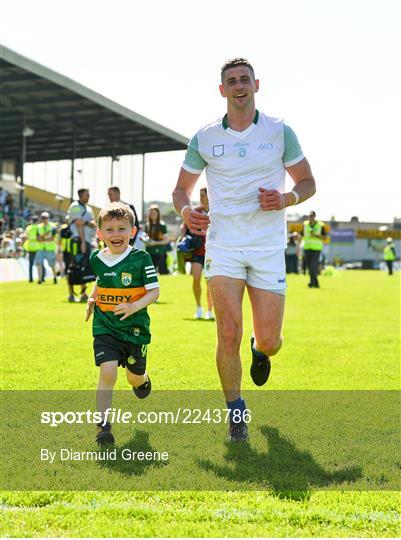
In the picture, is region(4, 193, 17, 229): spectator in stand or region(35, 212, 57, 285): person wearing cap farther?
region(4, 193, 17, 229): spectator in stand

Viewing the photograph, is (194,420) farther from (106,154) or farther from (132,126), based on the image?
(106,154)

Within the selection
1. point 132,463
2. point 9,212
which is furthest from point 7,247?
point 132,463

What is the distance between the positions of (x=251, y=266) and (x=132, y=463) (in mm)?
1424

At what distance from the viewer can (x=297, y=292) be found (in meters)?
21.2

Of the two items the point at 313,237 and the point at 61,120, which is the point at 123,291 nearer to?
the point at 313,237

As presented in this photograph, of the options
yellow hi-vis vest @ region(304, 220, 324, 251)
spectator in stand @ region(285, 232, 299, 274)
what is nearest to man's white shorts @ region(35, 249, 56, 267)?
yellow hi-vis vest @ region(304, 220, 324, 251)

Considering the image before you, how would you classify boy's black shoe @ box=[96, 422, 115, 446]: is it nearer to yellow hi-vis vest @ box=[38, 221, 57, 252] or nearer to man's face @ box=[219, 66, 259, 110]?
man's face @ box=[219, 66, 259, 110]

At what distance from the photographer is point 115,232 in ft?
16.1

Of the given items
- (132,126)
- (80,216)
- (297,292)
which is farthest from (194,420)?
(132,126)

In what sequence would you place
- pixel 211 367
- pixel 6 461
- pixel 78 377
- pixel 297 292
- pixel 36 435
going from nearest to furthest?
pixel 6 461 → pixel 36 435 → pixel 78 377 → pixel 211 367 → pixel 297 292

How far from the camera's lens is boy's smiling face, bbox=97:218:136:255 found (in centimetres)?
490

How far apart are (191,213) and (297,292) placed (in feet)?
54.0

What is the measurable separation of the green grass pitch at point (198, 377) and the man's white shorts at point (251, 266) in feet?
5.30

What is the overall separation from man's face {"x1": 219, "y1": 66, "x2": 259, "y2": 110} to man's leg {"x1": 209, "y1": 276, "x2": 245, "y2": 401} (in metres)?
1.04
